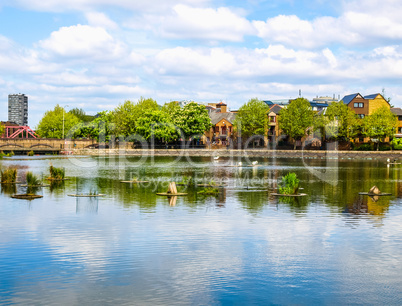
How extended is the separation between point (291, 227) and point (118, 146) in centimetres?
14168

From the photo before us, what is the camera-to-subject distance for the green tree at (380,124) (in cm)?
13812

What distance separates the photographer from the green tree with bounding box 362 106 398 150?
13812cm

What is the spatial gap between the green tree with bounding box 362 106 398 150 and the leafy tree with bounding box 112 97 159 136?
66.7m

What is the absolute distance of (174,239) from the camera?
74.2 ft

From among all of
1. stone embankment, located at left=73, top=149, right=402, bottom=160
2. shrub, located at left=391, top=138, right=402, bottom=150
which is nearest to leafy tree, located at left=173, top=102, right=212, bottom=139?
stone embankment, located at left=73, top=149, right=402, bottom=160

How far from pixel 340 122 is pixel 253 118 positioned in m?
25.4

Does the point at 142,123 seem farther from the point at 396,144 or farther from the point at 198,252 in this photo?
the point at 198,252

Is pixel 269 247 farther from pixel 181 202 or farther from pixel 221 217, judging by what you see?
pixel 181 202

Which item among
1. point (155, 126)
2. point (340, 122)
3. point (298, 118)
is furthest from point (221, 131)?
point (340, 122)

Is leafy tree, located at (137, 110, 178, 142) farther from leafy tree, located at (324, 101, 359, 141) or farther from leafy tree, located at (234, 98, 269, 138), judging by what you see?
leafy tree, located at (324, 101, 359, 141)

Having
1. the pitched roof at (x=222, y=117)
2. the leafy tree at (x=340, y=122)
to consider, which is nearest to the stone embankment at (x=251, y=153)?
the leafy tree at (x=340, y=122)

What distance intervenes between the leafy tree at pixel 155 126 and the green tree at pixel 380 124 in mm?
55263

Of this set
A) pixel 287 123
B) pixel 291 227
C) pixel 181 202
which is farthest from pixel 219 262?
pixel 287 123

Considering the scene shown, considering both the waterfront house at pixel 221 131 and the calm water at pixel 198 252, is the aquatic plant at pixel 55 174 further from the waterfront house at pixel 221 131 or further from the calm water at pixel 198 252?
the waterfront house at pixel 221 131
